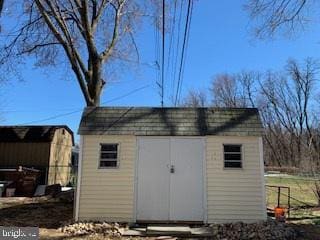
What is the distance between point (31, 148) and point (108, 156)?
13804mm

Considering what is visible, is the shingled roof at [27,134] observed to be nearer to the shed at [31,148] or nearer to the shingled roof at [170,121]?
the shed at [31,148]

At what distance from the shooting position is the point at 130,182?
392 inches

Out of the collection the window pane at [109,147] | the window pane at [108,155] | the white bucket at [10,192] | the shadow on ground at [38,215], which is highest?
the window pane at [109,147]

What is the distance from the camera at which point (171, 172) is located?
9.99 m

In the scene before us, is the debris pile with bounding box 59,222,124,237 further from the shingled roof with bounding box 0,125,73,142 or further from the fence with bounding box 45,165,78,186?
the shingled roof with bounding box 0,125,73,142

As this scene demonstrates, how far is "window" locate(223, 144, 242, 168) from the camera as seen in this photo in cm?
1009

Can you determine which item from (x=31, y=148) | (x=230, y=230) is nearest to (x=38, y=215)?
(x=230, y=230)

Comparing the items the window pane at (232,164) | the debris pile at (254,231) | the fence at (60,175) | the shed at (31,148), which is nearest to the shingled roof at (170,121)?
the window pane at (232,164)

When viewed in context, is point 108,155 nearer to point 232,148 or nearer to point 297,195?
point 232,148

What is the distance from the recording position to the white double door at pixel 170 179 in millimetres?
9805

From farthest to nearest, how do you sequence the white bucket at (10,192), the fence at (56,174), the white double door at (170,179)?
the fence at (56,174)
the white bucket at (10,192)
the white double door at (170,179)

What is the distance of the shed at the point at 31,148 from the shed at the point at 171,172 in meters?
13.0

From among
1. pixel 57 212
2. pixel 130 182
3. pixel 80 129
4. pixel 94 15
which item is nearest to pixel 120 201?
pixel 130 182

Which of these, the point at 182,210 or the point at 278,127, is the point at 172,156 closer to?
the point at 182,210
